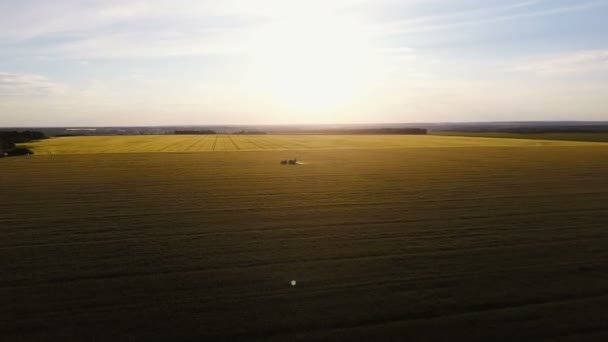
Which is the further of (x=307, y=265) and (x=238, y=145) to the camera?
(x=238, y=145)

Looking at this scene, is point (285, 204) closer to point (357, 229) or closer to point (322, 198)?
point (322, 198)

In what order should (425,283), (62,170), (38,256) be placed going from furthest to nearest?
(62,170), (38,256), (425,283)

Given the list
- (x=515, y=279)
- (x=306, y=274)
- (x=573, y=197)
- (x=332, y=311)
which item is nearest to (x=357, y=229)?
(x=306, y=274)

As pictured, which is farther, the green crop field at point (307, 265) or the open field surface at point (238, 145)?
the open field surface at point (238, 145)

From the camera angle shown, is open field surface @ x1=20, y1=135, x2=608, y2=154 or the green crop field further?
open field surface @ x1=20, y1=135, x2=608, y2=154

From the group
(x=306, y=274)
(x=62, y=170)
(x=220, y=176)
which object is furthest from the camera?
(x=62, y=170)

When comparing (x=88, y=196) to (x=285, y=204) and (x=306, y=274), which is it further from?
(x=306, y=274)

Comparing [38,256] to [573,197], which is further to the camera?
[573,197]
